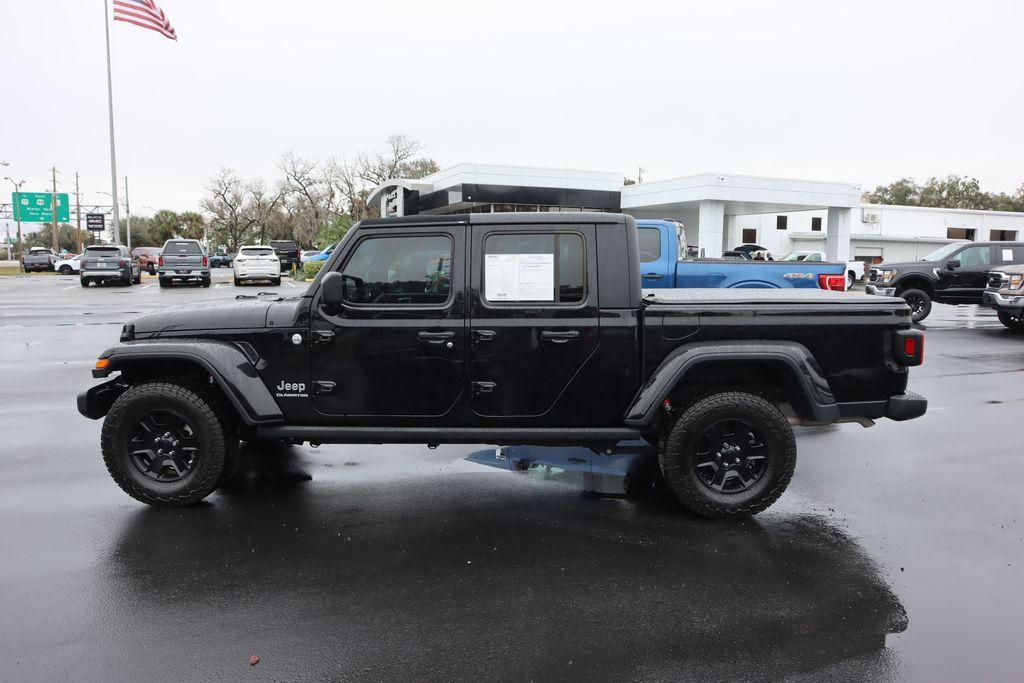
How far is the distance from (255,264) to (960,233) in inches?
1871

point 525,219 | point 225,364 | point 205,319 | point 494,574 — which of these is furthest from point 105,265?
point 494,574

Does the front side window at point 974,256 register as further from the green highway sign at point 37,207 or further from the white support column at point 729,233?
the green highway sign at point 37,207

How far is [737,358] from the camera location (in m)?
4.50

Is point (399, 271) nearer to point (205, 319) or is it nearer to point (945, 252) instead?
point (205, 319)

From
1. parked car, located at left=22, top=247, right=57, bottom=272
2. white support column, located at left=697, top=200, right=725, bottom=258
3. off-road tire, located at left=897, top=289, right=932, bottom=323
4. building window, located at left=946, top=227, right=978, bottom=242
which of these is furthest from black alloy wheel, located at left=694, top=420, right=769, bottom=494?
parked car, located at left=22, top=247, right=57, bottom=272

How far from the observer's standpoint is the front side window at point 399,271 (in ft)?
15.5

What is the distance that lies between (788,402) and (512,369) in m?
1.96

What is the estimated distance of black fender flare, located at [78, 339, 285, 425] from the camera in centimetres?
462

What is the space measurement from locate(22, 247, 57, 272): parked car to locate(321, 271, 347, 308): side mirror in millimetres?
54893

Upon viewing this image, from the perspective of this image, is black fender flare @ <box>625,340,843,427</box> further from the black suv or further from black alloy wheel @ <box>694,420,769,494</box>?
the black suv

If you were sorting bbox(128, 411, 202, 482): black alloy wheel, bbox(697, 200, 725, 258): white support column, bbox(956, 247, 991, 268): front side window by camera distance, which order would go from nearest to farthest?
bbox(128, 411, 202, 482): black alloy wheel
bbox(956, 247, 991, 268): front side window
bbox(697, 200, 725, 258): white support column

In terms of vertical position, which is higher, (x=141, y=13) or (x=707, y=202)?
(x=141, y=13)

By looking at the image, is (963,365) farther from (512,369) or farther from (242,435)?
(242,435)

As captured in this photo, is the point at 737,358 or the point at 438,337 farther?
the point at 438,337
